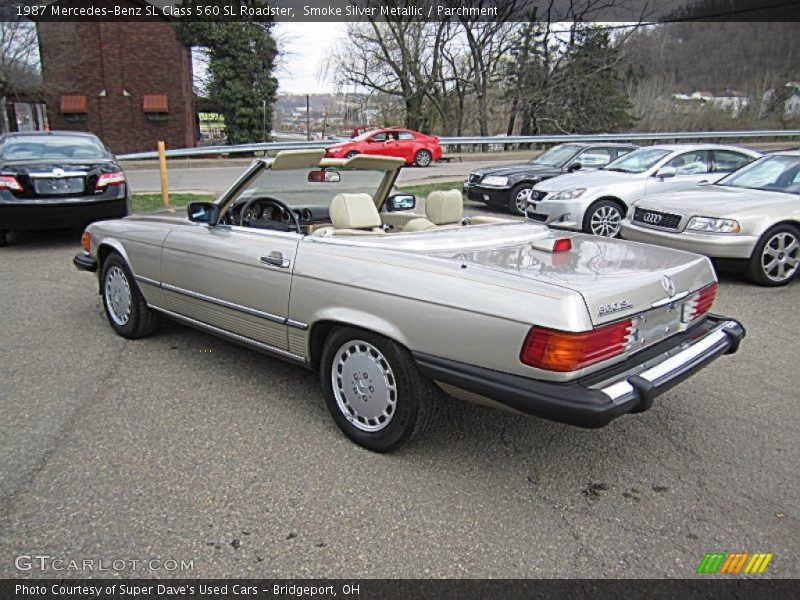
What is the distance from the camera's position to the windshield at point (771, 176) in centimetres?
671

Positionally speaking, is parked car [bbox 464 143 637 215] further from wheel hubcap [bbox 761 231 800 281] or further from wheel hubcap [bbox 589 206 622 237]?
wheel hubcap [bbox 761 231 800 281]

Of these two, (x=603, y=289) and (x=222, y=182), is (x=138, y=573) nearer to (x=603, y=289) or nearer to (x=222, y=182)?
(x=603, y=289)

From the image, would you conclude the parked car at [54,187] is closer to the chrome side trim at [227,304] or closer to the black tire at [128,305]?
the black tire at [128,305]

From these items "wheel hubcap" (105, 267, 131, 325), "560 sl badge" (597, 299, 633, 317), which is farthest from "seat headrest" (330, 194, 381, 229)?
"wheel hubcap" (105, 267, 131, 325)

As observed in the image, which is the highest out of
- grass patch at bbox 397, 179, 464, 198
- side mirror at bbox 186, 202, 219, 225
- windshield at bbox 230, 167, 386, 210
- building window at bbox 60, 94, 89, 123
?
building window at bbox 60, 94, 89, 123

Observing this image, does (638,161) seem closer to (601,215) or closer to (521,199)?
(601,215)

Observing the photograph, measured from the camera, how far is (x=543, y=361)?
237cm

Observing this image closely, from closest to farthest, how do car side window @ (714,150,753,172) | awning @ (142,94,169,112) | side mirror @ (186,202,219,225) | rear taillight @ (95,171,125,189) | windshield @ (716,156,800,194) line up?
side mirror @ (186,202,219,225) < windshield @ (716,156,800,194) < rear taillight @ (95,171,125,189) < car side window @ (714,150,753,172) < awning @ (142,94,169,112)

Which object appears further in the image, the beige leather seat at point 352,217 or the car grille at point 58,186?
the car grille at point 58,186

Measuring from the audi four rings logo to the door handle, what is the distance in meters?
4.73

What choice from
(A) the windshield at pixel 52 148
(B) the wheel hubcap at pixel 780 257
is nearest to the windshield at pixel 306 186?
(B) the wheel hubcap at pixel 780 257

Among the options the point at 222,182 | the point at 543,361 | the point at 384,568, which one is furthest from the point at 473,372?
the point at 222,182

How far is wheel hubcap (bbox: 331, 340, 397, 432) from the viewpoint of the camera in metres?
2.87

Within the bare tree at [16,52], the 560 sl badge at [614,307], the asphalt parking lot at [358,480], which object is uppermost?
the bare tree at [16,52]
